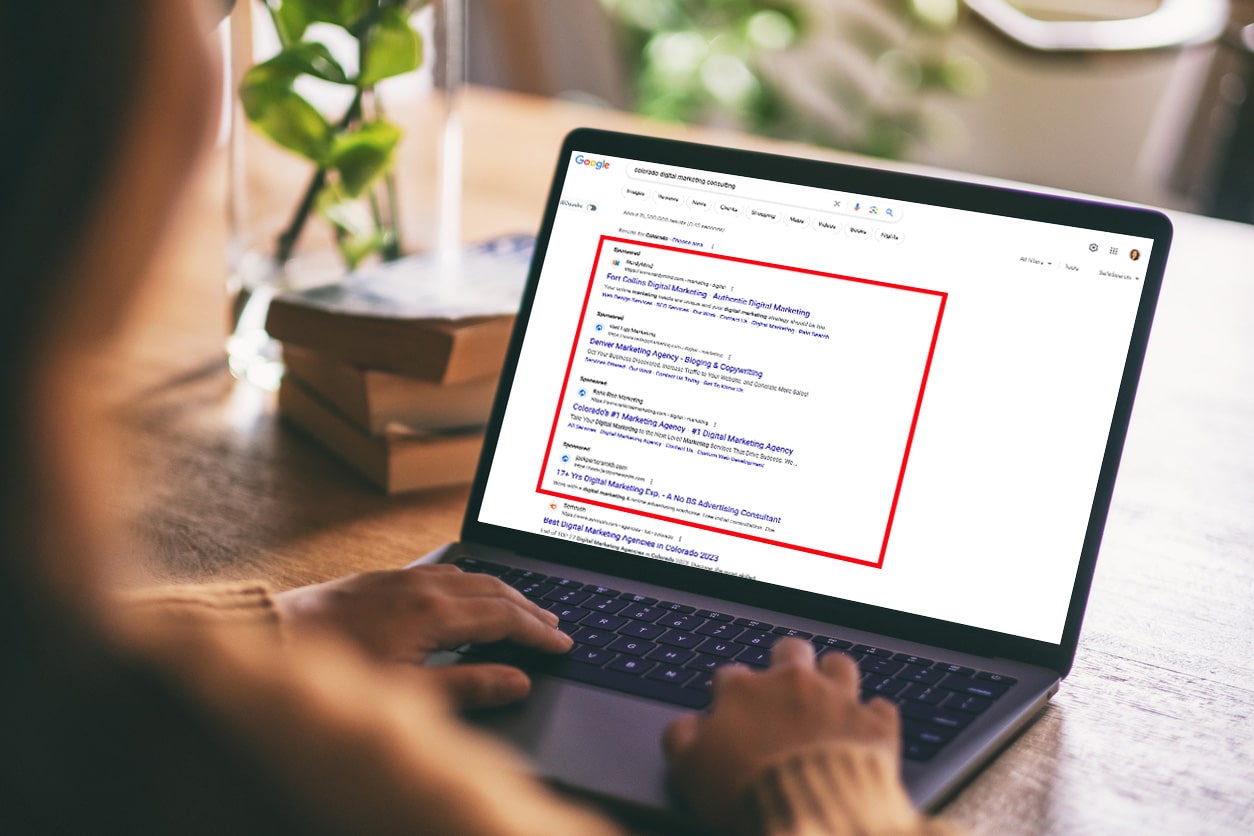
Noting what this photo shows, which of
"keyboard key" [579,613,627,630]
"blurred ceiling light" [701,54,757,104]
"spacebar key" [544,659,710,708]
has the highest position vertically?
"blurred ceiling light" [701,54,757,104]

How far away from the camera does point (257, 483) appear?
97 cm

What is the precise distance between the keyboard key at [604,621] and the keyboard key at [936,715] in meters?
0.18

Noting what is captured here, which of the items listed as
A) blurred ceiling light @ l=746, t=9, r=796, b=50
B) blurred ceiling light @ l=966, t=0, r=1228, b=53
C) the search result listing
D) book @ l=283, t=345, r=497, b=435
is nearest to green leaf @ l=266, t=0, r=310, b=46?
book @ l=283, t=345, r=497, b=435

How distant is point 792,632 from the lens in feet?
2.41

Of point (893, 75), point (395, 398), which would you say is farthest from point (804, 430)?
point (893, 75)

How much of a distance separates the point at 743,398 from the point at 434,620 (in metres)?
0.25

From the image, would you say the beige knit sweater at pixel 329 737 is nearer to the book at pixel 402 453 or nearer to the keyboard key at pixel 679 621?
the keyboard key at pixel 679 621

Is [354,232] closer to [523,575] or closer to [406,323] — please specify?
[406,323]

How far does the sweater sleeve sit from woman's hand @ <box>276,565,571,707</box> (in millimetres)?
176

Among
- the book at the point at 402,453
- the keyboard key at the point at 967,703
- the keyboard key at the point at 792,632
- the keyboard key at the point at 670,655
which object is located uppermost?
the book at the point at 402,453

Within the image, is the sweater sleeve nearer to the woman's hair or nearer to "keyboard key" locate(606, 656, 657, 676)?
"keyboard key" locate(606, 656, 657, 676)

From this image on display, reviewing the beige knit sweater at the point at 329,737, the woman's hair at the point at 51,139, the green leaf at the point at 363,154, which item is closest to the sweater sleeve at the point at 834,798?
the beige knit sweater at the point at 329,737

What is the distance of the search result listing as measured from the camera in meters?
0.76

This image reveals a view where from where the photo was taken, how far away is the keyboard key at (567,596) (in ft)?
2.50
